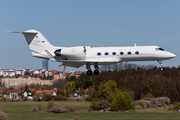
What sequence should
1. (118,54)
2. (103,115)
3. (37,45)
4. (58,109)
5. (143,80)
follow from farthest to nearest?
(143,80) → (58,109) → (103,115) → (37,45) → (118,54)

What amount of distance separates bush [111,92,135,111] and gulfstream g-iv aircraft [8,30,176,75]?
42.8 m

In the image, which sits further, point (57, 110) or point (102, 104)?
point (102, 104)

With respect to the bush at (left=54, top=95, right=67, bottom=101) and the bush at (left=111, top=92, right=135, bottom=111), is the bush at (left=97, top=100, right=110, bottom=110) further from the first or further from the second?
the bush at (left=54, top=95, right=67, bottom=101)

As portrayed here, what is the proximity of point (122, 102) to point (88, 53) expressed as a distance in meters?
47.0

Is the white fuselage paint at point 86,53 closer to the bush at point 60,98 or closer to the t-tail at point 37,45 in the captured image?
the t-tail at point 37,45

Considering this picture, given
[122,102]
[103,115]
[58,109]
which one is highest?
[122,102]

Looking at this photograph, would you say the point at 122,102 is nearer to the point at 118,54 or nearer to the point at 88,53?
the point at 88,53

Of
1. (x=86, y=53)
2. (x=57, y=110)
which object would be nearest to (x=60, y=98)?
(x=57, y=110)

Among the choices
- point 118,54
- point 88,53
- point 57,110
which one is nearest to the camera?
point 118,54

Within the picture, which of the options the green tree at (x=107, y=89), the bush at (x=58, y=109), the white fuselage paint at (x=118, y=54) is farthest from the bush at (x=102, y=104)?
the white fuselage paint at (x=118, y=54)

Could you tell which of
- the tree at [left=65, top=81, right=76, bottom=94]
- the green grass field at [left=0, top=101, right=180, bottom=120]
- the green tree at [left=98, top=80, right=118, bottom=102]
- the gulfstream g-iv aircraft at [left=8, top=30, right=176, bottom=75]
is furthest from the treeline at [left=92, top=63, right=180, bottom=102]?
the gulfstream g-iv aircraft at [left=8, top=30, right=176, bottom=75]

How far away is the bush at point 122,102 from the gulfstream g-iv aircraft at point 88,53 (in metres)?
42.8

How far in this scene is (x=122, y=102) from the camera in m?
79.3

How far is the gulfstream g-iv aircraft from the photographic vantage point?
111 ft
